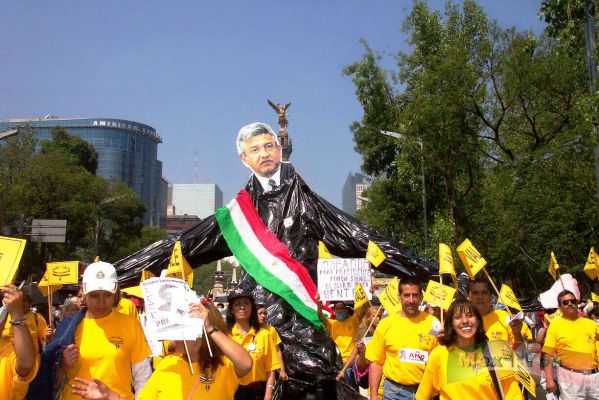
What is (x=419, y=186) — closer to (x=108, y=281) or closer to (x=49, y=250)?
(x=49, y=250)

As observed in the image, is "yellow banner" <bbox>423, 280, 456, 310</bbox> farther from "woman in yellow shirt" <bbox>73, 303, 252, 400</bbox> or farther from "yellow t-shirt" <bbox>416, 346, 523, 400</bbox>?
"woman in yellow shirt" <bbox>73, 303, 252, 400</bbox>

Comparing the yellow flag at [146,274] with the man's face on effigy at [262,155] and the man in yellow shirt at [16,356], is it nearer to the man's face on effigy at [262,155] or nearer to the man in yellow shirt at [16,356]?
the man's face on effigy at [262,155]

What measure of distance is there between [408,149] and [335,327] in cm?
1499

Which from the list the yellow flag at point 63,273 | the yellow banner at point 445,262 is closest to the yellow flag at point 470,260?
the yellow banner at point 445,262

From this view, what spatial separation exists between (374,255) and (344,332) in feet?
4.02

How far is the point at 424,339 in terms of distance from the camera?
5680mm

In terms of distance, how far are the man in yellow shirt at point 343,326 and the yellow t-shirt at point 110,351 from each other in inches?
167

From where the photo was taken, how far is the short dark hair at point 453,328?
4293 millimetres

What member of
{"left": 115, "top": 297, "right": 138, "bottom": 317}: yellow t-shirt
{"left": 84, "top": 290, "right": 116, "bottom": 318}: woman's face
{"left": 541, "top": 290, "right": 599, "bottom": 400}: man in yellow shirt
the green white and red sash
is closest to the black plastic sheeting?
the green white and red sash

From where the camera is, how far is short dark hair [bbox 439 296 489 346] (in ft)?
14.1

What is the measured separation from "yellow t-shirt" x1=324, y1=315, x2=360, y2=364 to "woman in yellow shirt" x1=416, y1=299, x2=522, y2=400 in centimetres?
421

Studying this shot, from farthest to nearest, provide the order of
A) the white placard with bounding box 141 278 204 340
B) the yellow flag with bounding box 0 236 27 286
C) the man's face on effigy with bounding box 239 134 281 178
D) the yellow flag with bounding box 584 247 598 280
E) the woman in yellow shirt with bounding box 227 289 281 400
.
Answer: the man's face on effigy with bounding box 239 134 281 178
the yellow flag with bounding box 584 247 598 280
the woman in yellow shirt with bounding box 227 289 281 400
the yellow flag with bounding box 0 236 27 286
the white placard with bounding box 141 278 204 340

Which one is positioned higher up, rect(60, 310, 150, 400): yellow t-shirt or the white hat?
the white hat

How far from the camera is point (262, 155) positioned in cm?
1025
